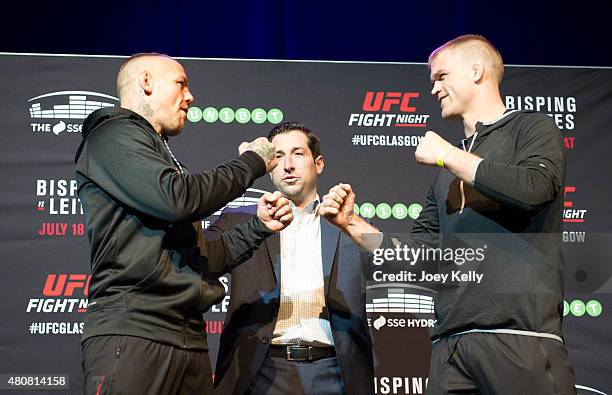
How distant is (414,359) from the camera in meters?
3.87

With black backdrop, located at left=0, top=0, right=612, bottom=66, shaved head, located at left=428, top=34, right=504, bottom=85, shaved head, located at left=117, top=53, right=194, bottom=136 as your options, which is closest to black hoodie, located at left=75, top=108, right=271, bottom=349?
shaved head, located at left=117, top=53, right=194, bottom=136

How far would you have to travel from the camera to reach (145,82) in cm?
262

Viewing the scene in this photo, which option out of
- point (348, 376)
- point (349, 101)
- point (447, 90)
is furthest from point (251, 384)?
point (349, 101)

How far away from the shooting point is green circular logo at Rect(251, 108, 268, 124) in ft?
13.3

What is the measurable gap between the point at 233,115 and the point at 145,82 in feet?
4.70

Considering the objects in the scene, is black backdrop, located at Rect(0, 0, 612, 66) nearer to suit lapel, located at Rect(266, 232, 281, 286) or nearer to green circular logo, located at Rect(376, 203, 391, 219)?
green circular logo, located at Rect(376, 203, 391, 219)

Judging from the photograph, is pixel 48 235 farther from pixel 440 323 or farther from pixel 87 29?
pixel 440 323

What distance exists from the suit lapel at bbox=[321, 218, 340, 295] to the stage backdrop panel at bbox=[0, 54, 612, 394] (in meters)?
0.56

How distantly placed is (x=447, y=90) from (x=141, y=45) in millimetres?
2242

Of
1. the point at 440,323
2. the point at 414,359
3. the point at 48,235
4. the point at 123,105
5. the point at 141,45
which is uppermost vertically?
the point at 141,45

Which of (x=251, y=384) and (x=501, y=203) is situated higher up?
(x=501, y=203)

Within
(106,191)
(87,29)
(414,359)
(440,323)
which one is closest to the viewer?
(106,191)

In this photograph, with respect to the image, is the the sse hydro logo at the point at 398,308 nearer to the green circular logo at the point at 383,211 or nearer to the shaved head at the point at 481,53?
the green circular logo at the point at 383,211

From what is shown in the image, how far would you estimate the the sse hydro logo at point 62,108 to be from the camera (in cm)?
397
